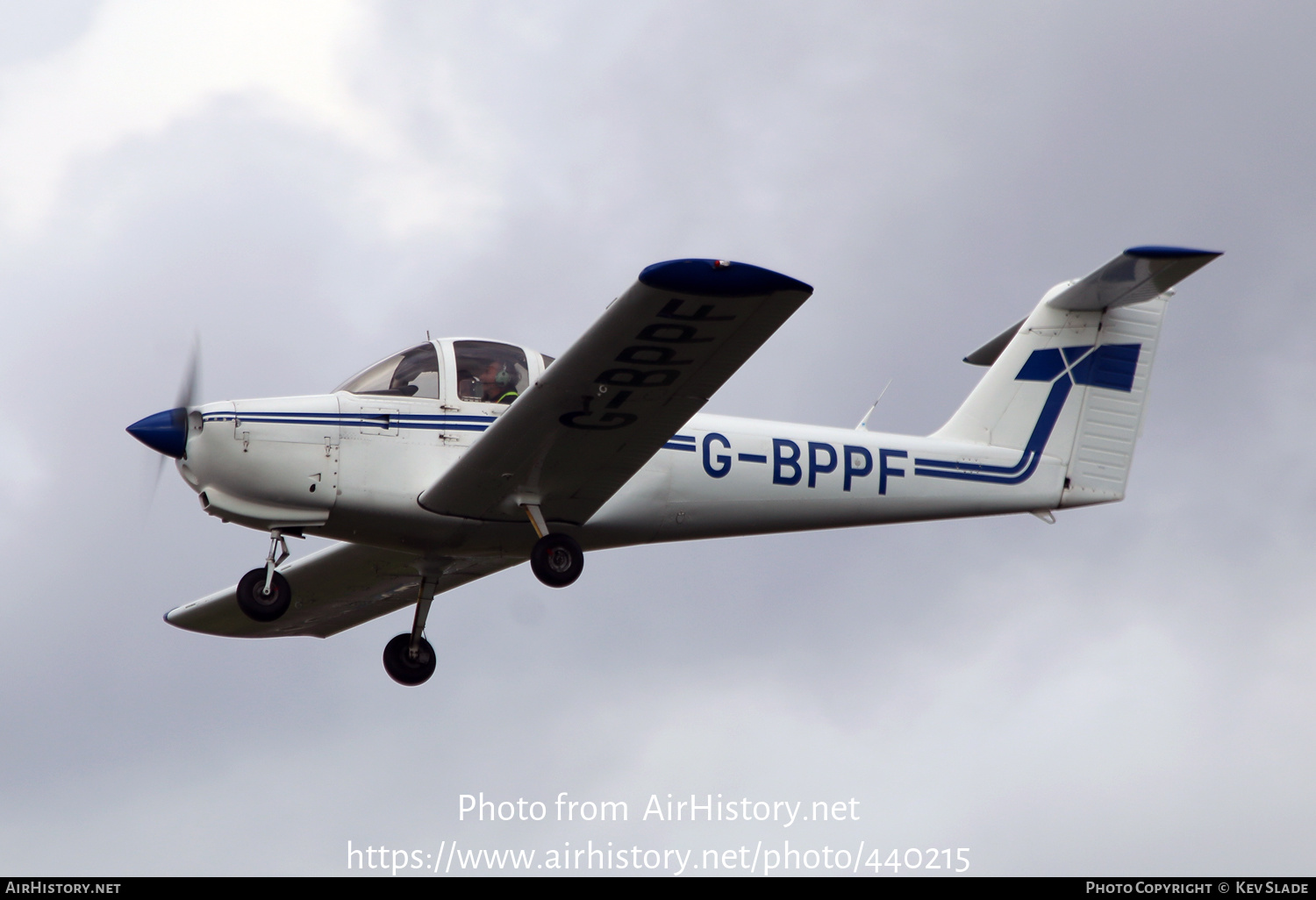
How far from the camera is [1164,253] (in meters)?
12.2

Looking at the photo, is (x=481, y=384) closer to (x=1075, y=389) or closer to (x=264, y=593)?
(x=264, y=593)

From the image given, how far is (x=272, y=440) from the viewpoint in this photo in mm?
11516

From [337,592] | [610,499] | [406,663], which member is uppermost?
[610,499]

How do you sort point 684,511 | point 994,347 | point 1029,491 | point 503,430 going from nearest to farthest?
point 503,430 → point 684,511 → point 1029,491 → point 994,347

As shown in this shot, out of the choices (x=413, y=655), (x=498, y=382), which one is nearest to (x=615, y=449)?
(x=498, y=382)

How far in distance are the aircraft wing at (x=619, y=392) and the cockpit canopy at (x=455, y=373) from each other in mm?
846

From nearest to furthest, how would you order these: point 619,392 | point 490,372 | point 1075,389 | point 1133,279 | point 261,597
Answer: point 619,392 < point 261,597 < point 490,372 < point 1133,279 < point 1075,389

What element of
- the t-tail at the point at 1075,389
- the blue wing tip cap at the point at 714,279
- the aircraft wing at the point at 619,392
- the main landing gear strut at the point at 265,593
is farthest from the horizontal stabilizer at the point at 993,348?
the main landing gear strut at the point at 265,593

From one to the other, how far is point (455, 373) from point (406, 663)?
3.27 m

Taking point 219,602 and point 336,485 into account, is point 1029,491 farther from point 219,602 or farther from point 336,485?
point 219,602

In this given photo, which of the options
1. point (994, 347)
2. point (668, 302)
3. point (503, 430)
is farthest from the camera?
point (994, 347)

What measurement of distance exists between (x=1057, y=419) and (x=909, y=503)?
82.7 inches
